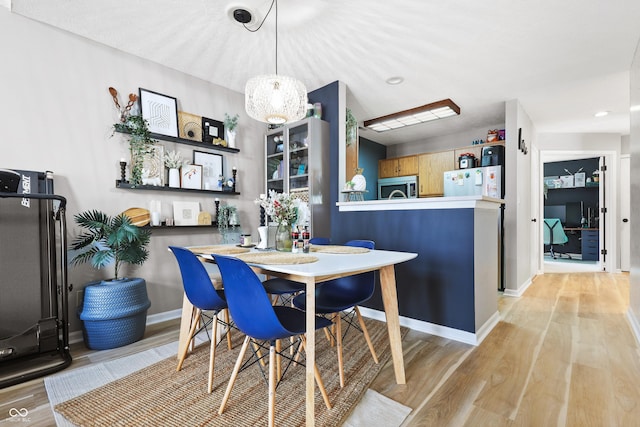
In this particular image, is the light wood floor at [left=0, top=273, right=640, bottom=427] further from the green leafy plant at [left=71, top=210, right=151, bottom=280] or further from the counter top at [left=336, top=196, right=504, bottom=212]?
the counter top at [left=336, top=196, right=504, bottom=212]

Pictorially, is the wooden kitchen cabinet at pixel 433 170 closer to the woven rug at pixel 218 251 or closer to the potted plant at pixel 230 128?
the potted plant at pixel 230 128

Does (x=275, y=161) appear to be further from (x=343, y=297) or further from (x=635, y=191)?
(x=635, y=191)

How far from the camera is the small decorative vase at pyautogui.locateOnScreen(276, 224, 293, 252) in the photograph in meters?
2.12

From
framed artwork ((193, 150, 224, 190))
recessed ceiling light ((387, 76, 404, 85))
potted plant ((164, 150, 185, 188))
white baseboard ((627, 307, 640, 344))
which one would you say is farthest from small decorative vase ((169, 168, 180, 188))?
white baseboard ((627, 307, 640, 344))

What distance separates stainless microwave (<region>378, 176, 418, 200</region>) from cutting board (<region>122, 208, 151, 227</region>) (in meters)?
3.65

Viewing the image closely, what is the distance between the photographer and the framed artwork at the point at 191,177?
3.16m

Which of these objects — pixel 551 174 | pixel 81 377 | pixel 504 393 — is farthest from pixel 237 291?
pixel 551 174

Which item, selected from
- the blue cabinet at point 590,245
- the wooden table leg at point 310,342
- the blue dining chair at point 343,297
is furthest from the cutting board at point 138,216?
the blue cabinet at point 590,245

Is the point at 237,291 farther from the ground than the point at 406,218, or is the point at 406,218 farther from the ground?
the point at 406,218

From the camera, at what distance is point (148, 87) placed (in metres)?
2.97

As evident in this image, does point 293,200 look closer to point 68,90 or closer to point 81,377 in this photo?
point 81,377

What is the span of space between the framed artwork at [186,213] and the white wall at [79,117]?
2.8 inches

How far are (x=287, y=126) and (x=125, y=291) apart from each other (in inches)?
92.4

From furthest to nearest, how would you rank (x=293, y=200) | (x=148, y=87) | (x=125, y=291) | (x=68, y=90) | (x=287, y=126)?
(x=287, y=126) → (x=148, y=87) → (x=68, y=90) → (x=125, y=291) → (x=293, y=200)
